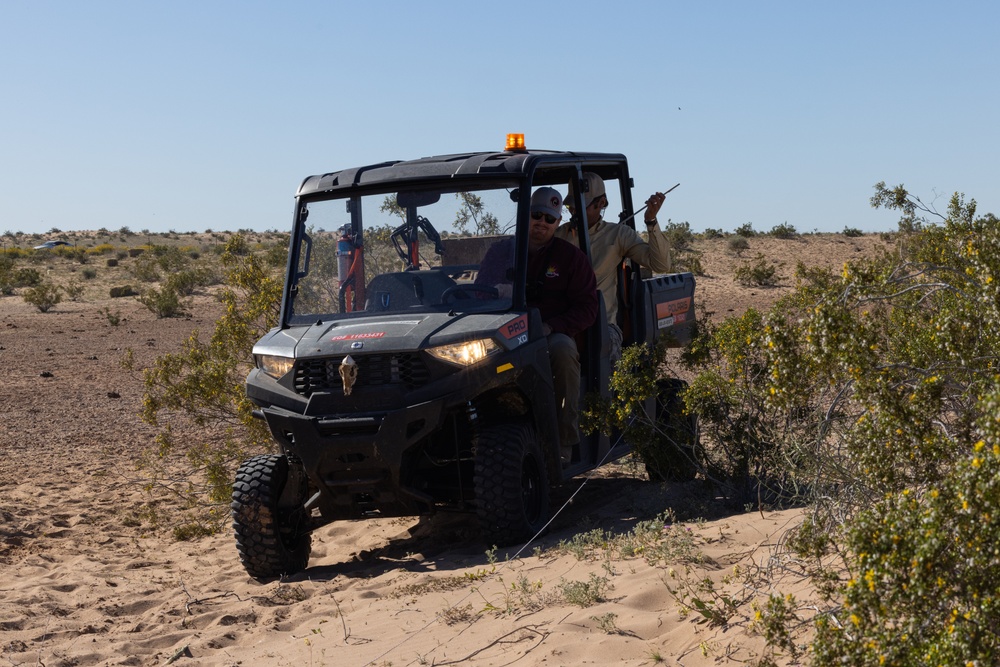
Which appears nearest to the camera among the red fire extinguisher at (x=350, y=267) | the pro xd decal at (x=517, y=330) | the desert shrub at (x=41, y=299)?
the pro xd decal at (x=517, y=330)

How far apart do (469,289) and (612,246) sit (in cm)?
140

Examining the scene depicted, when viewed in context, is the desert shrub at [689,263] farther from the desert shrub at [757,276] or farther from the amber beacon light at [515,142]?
the amber beacon light at [515,142]

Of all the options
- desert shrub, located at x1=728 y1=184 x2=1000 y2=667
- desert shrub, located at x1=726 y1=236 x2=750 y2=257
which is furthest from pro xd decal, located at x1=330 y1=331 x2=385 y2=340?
desert shrub, located at x1=726 y1=236 x2=750 y2=257

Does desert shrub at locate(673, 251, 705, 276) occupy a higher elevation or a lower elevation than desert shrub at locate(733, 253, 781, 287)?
higher

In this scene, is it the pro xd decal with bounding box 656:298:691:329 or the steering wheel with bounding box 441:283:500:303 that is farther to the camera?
the pro xd decal with bounding box 656:298:691:329

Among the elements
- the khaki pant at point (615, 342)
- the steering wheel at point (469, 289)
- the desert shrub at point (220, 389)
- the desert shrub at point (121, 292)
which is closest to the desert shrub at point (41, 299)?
the desert shrub at point (121, 292)

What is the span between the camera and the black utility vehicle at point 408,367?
19.1 ft

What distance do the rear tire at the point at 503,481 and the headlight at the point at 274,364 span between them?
111 centimetres

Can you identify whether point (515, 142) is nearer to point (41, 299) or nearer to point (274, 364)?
point (274, 364)

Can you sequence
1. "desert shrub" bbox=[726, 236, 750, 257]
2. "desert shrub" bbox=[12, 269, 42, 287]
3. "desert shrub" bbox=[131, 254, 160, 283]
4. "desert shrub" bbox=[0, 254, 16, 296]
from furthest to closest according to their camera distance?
"desert shrub" bbox=[131, 254, 160, 283], "desert shrub" bbox=[726, 236, 750, 257], "desert shrub" bbox=[12, 269, 42, 287], "desert shrub" bbox=[0, 254, 16, 296]

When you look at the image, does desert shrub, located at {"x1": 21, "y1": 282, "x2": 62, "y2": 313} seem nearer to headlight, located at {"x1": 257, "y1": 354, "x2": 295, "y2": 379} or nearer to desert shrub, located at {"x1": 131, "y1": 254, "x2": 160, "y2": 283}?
desert shrub, located at {"x1": 131, "y1": 254, "x2": 160, "y2": 283}

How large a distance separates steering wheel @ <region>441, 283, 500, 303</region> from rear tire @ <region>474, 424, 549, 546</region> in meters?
0.77

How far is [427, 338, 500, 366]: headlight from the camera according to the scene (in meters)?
5.82

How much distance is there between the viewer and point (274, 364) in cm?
620
